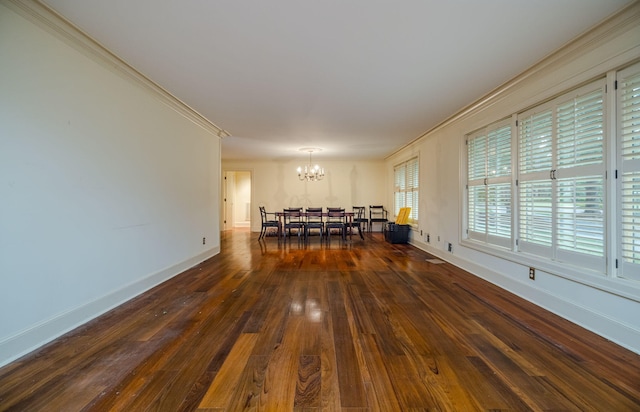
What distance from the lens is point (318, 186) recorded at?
334 inches

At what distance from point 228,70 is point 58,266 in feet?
7.32

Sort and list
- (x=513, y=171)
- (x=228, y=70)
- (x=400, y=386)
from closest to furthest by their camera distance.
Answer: (x=400, y=386) < (x=228, y=70) < (x=513, y=171)

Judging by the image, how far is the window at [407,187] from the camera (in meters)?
5.96

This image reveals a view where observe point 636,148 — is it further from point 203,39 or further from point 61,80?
point 61,80

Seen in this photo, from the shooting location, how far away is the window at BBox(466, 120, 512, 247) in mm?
3105

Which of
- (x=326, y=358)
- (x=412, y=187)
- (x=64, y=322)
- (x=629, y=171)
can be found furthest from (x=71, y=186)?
(x=412, y=187)

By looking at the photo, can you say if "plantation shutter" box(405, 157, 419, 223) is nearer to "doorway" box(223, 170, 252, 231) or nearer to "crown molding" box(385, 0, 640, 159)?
"crown molding" box(385, 0, 640, 159)

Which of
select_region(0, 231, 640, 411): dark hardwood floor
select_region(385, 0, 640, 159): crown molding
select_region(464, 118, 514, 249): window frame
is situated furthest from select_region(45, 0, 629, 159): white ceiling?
select_region(0, 231, 640, 411): dark hardwood floor

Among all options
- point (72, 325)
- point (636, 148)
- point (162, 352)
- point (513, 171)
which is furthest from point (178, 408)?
point (513, 171)

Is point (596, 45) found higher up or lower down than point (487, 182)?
higher up

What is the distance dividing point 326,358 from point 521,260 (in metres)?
2.45

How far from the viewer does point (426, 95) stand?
326 cm

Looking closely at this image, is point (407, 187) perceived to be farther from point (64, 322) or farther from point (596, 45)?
point (64, 322)

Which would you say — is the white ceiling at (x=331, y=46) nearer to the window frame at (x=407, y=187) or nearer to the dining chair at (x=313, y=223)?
the window frame at (x=407, y=187)
